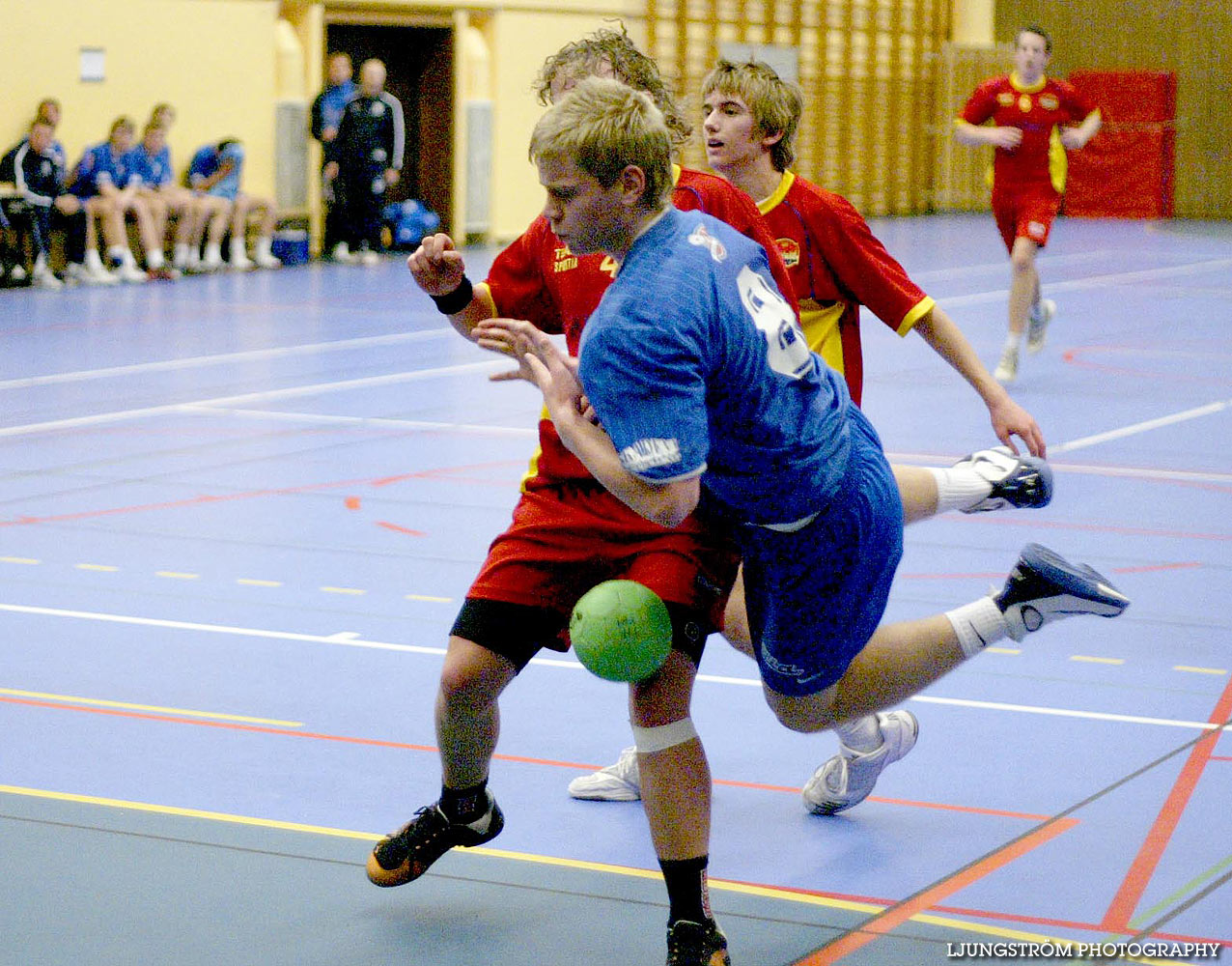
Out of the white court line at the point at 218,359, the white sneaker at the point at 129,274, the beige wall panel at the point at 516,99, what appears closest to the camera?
the white court line at the point at 218,359

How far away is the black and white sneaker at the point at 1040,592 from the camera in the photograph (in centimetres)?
385

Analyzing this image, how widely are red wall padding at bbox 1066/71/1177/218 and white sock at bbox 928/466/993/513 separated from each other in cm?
2484

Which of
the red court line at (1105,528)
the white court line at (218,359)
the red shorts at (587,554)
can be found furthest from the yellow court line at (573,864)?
the white court line at (218,359)

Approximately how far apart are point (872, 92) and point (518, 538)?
987 inches

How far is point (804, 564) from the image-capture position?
129 inches

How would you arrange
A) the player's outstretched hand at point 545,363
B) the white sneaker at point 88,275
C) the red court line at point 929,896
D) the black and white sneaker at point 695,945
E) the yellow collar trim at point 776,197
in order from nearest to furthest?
the player's outstretched hand at point 545,363
the black and white sneaker at point 695,945
the red court line at point 929,896
the yellow collar trim at point 776,197
the white sneaker at point 88,275

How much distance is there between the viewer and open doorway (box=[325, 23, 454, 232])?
21562 mm

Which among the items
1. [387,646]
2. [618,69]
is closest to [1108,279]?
[387,646]

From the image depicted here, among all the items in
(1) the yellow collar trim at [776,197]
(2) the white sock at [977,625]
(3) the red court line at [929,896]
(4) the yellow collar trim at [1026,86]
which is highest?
(4) the yellow collar trim at [1026,86]

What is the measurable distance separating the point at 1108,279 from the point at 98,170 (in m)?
9.59

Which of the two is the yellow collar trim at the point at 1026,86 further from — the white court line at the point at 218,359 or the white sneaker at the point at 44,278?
the white sneaker at the point at 44,278

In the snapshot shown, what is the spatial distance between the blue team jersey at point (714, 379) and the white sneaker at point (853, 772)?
105 cm

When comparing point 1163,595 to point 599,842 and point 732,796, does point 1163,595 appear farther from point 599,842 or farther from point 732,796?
point 599,842

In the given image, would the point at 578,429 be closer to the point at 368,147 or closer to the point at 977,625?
the point at 977,625
